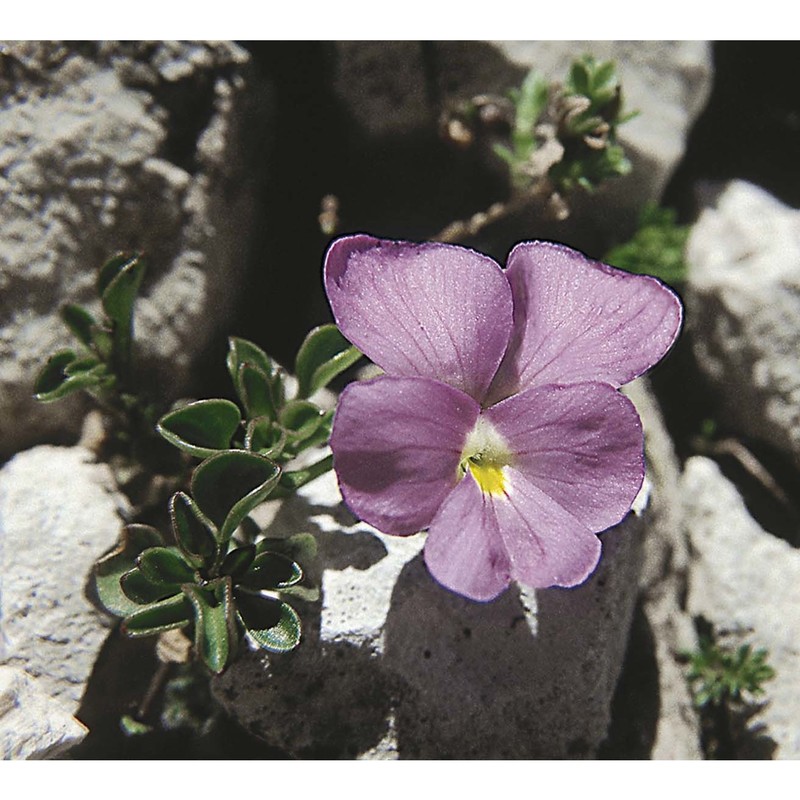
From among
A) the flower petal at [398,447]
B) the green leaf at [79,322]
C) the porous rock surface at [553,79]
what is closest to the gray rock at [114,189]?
the green leaf at [79,322]

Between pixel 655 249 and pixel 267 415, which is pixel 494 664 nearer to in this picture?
pixel 267 415

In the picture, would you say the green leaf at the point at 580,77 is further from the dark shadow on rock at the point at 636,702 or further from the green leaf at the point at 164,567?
the green leaf at the point at 164,567

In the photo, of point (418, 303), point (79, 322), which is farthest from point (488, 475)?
point (79, 322)

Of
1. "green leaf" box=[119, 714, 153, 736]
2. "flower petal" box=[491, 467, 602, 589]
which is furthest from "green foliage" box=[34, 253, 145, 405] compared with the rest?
"flower petal" box=[491, 467, 602, 589]

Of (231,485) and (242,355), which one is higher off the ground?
(242,355)

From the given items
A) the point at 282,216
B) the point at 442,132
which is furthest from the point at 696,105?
the point at 282,216

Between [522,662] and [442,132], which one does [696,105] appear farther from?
[522,662]
